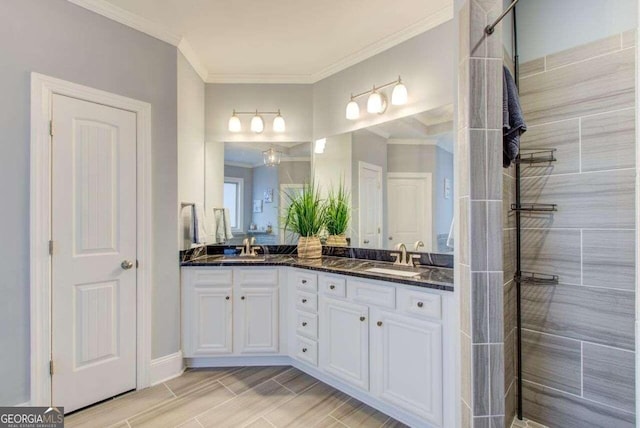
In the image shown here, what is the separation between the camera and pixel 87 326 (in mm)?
2027

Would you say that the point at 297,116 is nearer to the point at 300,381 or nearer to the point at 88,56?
the point at 88,56

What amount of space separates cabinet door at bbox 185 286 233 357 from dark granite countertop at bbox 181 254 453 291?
24 cm

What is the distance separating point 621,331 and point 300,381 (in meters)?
1.97

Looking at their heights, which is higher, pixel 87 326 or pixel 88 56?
pixel 88 56

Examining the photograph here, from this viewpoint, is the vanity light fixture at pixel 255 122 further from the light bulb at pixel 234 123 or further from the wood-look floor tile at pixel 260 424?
the wood-look floor tile at pixel 260 424

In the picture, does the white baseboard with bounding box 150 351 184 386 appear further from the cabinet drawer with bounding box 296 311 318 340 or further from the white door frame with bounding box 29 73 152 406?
the cabinet drawer with bounding box 296 311 318 340

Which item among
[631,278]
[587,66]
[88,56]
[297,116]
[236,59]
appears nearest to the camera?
[631,278]

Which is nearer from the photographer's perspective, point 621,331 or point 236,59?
point 621,331

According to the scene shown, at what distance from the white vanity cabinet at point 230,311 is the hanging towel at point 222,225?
1.86ft

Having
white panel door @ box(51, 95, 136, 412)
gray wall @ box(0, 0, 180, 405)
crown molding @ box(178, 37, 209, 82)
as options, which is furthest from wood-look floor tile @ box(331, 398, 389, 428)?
crown molding @ box(178, 37, 209, 82)

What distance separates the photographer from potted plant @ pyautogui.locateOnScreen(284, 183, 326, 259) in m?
2.77

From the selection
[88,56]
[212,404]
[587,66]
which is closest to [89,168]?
[88,56]

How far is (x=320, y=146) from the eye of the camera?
9.94 feet

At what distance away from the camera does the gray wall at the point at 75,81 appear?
171cm
